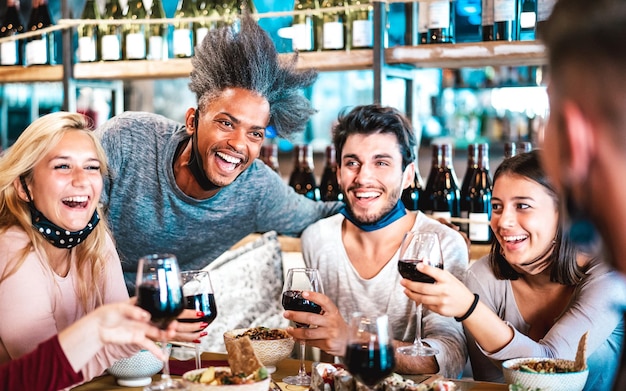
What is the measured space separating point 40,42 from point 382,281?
2.27m

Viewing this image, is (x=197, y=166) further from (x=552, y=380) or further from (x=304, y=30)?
(x=552, y=380)

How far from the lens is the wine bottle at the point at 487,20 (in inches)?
118

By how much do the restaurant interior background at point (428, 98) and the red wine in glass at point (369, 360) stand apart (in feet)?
12.3

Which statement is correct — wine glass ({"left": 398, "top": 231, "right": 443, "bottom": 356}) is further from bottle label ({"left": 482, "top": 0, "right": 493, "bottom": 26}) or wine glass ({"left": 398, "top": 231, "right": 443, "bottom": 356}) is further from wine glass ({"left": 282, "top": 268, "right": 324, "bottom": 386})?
bottle label ({"left": 482, "top": 0, "right": 493, "bottom": 26})

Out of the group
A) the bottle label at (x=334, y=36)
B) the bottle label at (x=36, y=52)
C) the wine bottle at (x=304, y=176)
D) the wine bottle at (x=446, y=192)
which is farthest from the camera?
the bottle label at (x=36, y=52)

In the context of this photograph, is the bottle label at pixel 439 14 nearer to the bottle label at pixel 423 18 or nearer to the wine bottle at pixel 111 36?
the bottle label at pixel 423 18

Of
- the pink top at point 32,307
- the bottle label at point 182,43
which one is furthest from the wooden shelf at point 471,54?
the pink top at point 32,307

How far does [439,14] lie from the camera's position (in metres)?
3.02

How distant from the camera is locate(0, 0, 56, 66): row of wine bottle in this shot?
12.4ft

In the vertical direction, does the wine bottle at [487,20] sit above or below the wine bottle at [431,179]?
above

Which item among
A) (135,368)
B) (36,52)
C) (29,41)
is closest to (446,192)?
(135,368)

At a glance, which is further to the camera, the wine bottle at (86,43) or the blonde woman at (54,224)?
the wine bottle at (86,43)

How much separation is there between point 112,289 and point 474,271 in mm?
1071

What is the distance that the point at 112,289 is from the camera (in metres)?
2.13
